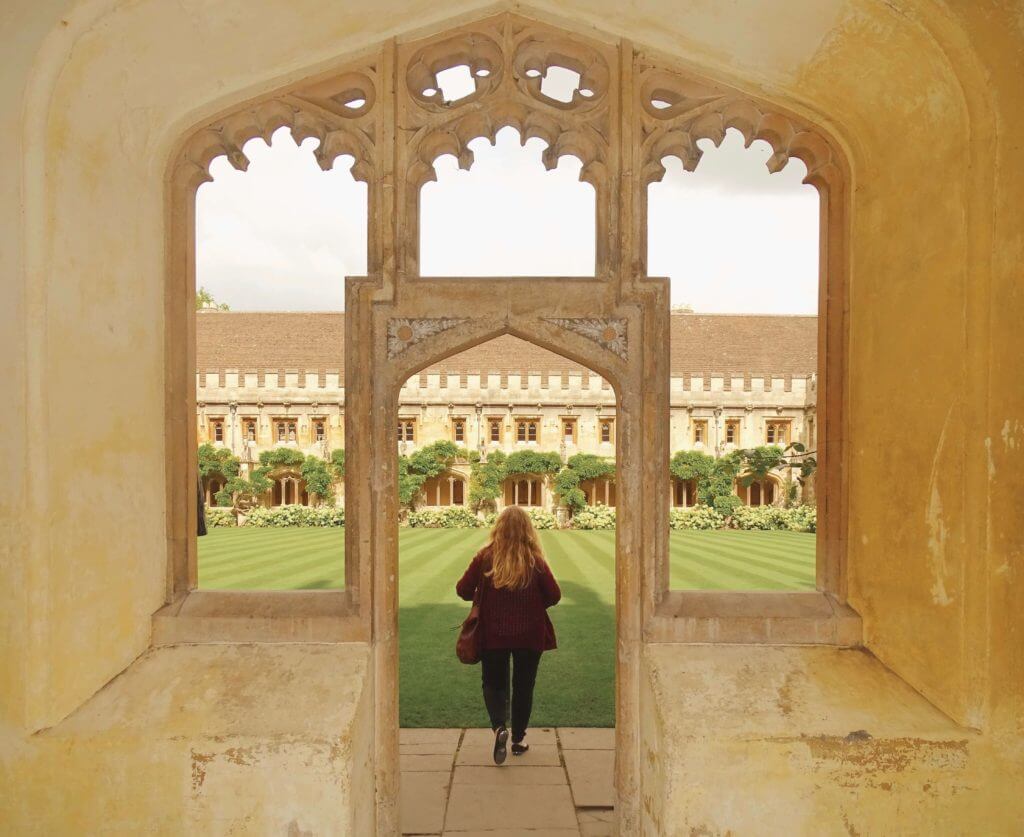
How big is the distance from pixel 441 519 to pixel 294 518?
14.2 feet

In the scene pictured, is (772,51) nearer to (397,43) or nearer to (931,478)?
(397,43)

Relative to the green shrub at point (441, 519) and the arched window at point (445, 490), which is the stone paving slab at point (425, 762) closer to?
the green shrub at point (441, 519)

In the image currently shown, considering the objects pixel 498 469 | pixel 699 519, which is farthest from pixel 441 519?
pixel 699 519

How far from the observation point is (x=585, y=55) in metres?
2.87

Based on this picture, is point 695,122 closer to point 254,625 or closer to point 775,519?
point 254,625

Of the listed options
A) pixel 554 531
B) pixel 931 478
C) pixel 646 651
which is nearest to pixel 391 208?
pixel 646 651

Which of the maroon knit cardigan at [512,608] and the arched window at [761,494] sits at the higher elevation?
the maroon knit cardigan at [512,608]

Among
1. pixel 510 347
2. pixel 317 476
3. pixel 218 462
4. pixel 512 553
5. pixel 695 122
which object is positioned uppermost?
pixel 510 347

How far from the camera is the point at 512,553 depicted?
3318 millimetres

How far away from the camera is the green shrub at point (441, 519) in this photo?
20.7 meters

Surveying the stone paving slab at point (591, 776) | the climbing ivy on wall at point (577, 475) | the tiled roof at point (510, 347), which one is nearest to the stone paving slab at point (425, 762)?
the stone paving slab at point (591, 776)

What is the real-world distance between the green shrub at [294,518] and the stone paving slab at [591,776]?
17.4m

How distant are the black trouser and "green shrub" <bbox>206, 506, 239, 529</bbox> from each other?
19452 mm

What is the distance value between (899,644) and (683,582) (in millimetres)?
7764
